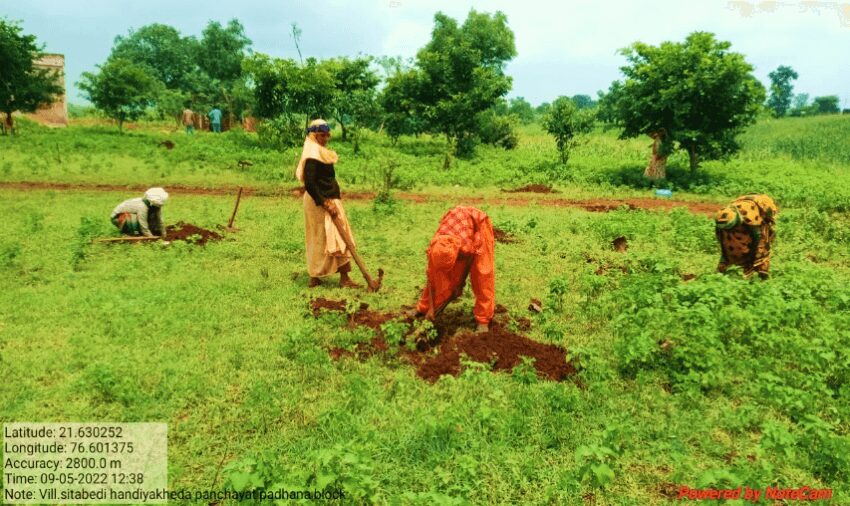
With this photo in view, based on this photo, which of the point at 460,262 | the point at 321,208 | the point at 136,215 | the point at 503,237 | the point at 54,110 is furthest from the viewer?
the point at 54,110

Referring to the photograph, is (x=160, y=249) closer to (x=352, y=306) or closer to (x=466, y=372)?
(x=352, y=306)

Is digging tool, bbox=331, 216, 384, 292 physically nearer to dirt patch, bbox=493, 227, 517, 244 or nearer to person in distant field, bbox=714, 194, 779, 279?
dirt patch, bbox=493, 227, 517, 244

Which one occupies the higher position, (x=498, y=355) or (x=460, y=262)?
(x=460, y=262)

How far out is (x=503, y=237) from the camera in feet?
33.0

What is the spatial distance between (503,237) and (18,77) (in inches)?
930

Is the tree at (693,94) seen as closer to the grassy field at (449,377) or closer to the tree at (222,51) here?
the grassy field at (449,377)

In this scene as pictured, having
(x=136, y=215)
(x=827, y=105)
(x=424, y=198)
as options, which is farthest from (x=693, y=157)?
(x=827, y=105)

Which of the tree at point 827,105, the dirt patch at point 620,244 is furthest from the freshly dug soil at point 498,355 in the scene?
the tree at point 827,105

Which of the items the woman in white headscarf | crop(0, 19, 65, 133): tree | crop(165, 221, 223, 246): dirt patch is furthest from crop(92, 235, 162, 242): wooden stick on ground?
crop(0, 19, 65, 133): tree

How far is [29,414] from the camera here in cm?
411

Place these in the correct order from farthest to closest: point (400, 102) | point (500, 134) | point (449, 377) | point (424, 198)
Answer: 1. point (500, 134)
2. point (400, 102)
3. point (424, 198)
4. point (449, 377)

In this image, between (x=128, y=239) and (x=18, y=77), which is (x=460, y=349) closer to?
(x=128, y=239)

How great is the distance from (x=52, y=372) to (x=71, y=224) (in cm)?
648

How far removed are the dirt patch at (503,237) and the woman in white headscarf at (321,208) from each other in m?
3.56
